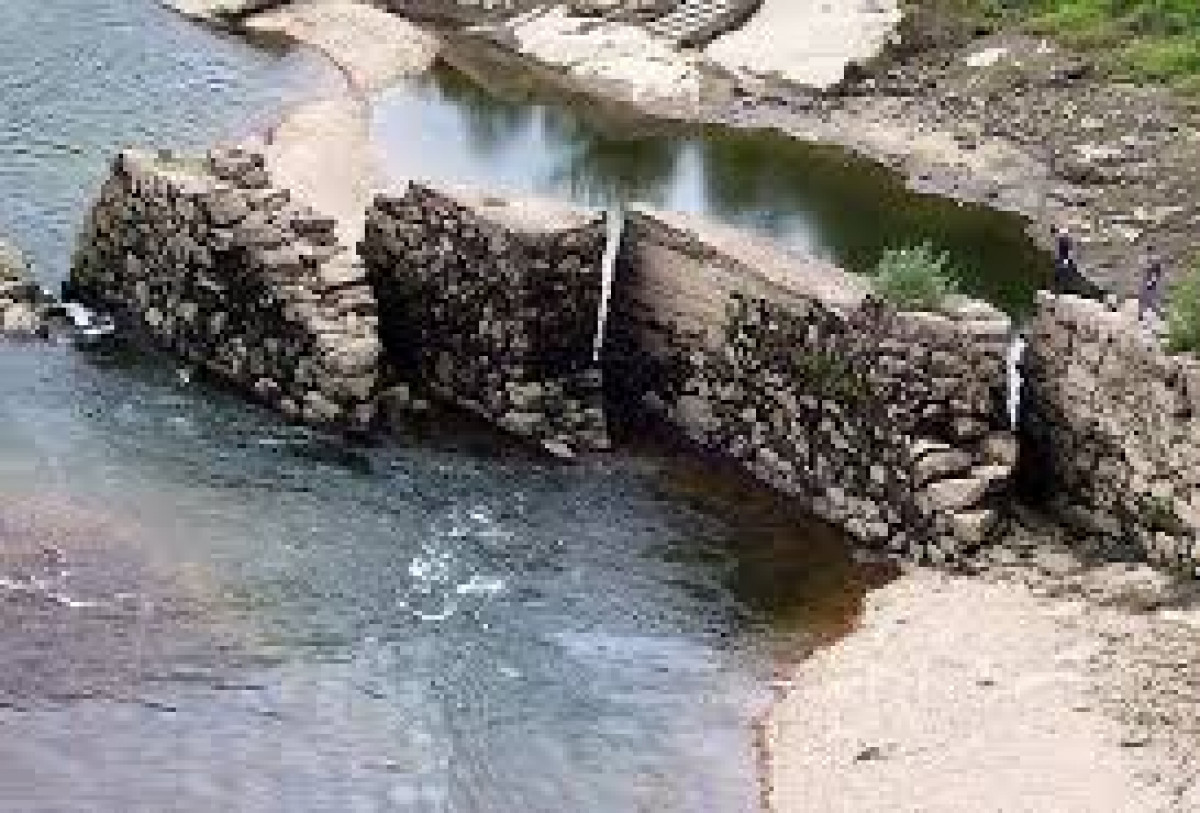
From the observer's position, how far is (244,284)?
35.5m

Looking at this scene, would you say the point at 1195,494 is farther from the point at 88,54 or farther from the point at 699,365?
the point at 88,54

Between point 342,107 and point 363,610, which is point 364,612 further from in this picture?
point 342,107

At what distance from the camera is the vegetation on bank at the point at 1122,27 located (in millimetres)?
51844

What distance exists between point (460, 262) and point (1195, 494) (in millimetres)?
11016

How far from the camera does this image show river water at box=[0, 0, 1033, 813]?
1042 inches

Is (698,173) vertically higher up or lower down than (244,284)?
Answer: lower down

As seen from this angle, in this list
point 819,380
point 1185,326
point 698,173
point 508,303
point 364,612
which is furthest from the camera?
point 698,173

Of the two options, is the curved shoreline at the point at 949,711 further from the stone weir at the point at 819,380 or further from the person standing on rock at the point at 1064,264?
the person standing on rock at the point at 1064,264

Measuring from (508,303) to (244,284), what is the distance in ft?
13.0

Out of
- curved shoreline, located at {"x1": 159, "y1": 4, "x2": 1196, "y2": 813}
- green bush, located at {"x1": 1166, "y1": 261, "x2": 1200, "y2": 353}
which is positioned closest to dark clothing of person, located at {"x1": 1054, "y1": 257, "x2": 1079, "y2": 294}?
green bush, located at {"x1": 1166, "y1": 261, "x2": 1200, "y2": 353}

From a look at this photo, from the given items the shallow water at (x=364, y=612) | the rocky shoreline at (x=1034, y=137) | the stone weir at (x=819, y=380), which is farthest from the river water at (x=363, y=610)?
the rocky shoreline at (x=1034, y=137)

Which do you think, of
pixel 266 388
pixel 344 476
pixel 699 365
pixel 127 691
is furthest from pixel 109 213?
pixel 127 691

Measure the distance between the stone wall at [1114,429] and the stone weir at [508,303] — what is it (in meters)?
6.33

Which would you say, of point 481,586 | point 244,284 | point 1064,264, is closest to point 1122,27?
point 1064,264
